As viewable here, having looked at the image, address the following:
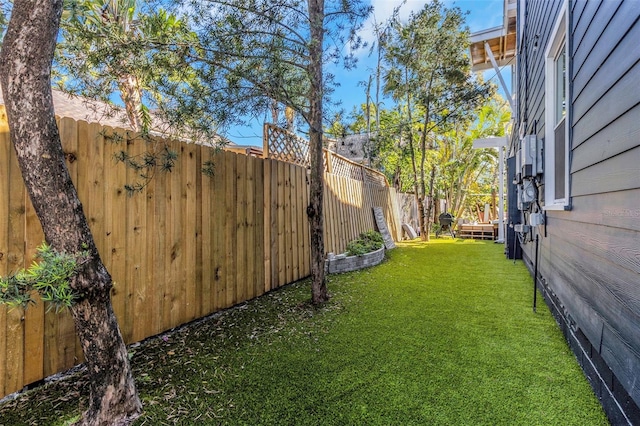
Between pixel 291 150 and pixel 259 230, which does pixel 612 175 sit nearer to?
pixel 259 230

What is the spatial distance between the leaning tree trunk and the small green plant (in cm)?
414

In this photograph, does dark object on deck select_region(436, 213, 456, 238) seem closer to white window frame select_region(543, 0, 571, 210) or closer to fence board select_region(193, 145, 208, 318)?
white window frame select_region(543, 0, 571, 210)

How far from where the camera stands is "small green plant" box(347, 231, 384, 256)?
17.6 feet

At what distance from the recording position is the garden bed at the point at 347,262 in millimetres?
4965

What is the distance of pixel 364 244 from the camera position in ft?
19.6

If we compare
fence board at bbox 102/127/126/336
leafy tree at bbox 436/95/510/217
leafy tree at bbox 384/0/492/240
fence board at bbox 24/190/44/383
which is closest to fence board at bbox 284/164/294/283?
fence board at bbox 102/127/126/336

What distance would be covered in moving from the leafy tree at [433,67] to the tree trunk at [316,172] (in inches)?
268

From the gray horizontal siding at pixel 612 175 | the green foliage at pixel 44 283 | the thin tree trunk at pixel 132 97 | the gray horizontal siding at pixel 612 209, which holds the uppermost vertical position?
the thin tree trunk at pixel 132 97

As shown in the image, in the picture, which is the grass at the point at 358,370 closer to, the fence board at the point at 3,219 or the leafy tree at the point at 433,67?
the fence board at the point at 3,219

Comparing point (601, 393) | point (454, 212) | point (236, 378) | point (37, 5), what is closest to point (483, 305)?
point (601, 393)

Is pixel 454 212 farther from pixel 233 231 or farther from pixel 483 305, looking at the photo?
pixel 233 231

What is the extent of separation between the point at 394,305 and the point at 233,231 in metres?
1.98

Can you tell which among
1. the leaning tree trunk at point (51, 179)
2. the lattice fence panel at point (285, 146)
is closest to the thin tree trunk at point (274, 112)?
the lattice fence panel at point (285, 146)

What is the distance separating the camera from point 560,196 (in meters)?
3.12
